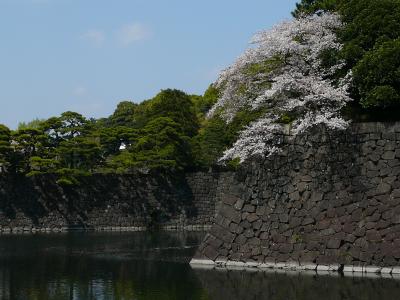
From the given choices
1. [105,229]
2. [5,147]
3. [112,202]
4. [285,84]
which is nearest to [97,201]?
[112,202]

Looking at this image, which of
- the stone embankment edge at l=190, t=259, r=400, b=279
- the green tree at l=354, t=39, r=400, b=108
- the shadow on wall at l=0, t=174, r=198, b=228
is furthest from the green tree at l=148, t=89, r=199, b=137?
the green tree at l=354, t=39, r=400, b=108

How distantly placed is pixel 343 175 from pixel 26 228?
808 inches

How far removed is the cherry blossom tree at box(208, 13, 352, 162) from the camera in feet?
56.2

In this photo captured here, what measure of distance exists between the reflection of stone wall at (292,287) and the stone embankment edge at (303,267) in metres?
0.63

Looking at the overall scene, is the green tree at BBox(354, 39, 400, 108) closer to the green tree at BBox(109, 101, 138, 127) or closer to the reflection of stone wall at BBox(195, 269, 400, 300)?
the reflection of stone wall at BBox(195, 269, 400, 300)

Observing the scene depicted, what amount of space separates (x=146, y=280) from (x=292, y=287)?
3612 millimetres

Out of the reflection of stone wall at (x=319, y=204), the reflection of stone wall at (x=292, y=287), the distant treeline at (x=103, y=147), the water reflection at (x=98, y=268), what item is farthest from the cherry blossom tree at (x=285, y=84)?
the distant treeline at (x=103, y=147)

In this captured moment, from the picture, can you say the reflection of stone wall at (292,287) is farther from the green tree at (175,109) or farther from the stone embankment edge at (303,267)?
the green tree at (175,109)

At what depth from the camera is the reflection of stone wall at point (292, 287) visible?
42.3ft

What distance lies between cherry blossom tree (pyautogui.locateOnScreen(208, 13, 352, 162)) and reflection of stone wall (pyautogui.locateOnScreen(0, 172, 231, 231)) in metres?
A: 15.5

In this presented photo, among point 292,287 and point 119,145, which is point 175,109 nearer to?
point 119,145

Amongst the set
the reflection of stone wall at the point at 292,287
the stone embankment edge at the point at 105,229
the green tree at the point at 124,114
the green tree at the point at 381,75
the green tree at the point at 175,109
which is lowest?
the reflection of stone wall at the point at 292,287

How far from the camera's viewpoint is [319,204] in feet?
54.4

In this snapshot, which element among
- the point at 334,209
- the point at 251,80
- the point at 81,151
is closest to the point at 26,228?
the point at 81,151
